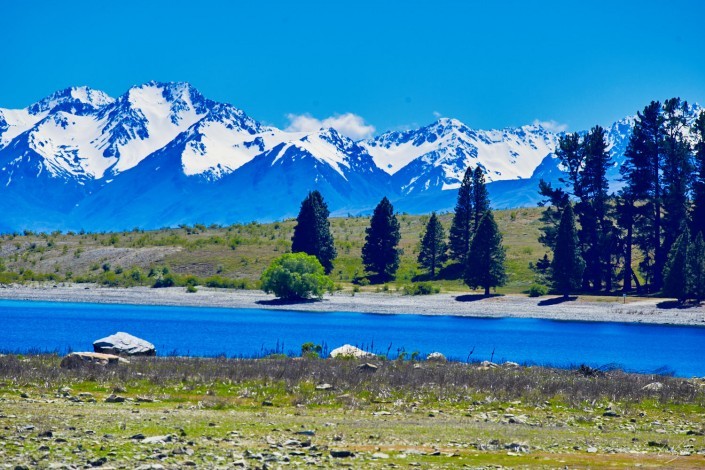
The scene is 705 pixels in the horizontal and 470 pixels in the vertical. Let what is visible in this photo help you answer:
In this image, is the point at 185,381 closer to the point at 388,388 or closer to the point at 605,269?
the point at 388,388

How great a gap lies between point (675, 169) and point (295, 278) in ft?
142

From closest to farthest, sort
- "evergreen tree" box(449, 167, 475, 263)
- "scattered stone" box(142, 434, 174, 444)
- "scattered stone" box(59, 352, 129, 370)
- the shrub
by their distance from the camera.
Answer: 1. "scattered stone" box(142, 434, 174, 444)
2. "scattered stone" box(59, 352, 129, 370)
3. the shrub
4. "evergreen tree" box(449, 167, 475, 263)

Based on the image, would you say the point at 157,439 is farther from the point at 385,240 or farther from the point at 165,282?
the point at 165,282

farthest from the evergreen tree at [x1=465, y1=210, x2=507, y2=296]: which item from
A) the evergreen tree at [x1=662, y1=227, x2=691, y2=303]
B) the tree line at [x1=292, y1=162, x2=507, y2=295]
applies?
the evergreen tree at [x1=662, y1=227, x2=691, y2=303]

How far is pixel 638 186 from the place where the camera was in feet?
357

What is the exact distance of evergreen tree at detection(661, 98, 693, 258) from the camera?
347 ft

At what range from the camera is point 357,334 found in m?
73.1

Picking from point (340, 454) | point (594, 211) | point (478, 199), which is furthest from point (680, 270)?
point (340, 454)

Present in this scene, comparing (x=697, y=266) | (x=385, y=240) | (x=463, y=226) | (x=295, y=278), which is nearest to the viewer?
(x=697, y=266)

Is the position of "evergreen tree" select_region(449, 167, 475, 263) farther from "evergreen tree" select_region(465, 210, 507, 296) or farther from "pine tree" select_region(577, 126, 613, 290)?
"evergreen tree" select_region(465, 210, 507, 296)

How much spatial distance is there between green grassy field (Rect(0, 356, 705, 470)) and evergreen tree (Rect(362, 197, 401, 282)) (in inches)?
3108

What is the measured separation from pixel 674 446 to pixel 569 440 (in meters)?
2.34

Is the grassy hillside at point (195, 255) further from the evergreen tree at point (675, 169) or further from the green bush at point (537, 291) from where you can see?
the evergreen tree at point (675, 169)

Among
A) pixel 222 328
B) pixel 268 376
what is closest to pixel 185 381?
pixel 268 376
